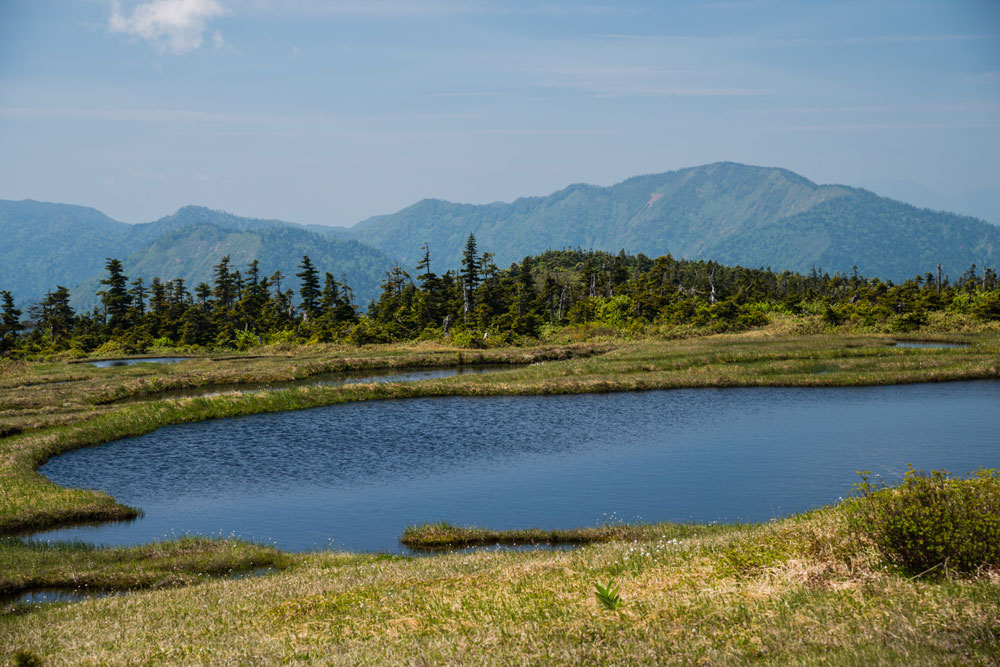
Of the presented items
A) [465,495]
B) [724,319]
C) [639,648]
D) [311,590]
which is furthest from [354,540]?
[724,319]

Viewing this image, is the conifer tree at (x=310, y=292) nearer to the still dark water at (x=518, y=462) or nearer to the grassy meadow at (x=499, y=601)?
the still dark water at (x=518, y=462)

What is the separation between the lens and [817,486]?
31.1m

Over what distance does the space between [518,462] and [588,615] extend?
86.4ft

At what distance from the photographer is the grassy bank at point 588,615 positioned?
10.5 meters

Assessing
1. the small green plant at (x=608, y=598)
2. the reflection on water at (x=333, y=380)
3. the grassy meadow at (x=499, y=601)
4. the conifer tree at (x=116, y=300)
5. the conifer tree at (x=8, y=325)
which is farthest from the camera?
the conifer tree at (x=116, y=300)

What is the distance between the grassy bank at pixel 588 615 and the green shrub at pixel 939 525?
528 millimetres

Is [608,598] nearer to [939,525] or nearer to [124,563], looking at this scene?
A: [939,525]

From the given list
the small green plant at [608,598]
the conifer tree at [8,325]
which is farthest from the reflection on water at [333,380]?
the conifer tree at [8,325]

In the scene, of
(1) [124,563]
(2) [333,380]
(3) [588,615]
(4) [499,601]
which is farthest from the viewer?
(2) [333,380]

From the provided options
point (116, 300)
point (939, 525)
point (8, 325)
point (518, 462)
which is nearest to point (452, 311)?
point (116, 300)

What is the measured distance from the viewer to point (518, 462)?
38781 millimetres

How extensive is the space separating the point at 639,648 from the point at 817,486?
23.6 meters

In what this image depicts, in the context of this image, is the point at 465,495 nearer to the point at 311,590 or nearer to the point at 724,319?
the point at 311,590

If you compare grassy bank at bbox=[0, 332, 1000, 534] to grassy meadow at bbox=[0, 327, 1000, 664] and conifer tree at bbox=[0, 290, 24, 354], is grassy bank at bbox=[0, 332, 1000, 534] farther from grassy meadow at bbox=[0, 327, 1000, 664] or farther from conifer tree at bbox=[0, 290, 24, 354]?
conifer tree at bbox=[0, 290, 24, 354]
